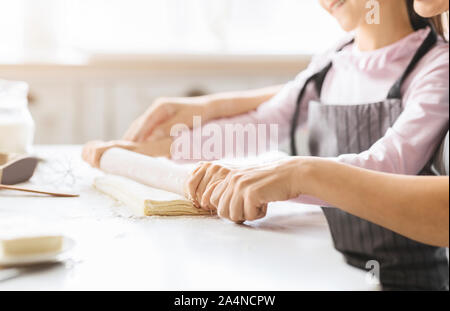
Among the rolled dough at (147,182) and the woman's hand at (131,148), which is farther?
the woman's hand at (131,148)

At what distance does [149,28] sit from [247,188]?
0.51 metres

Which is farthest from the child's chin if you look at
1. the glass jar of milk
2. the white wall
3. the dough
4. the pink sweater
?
the white wall

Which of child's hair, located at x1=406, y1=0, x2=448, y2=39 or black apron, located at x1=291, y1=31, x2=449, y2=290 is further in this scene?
child's hair, located at x1=406, y1=0, x2=448, y2=39

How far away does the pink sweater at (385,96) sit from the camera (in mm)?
369

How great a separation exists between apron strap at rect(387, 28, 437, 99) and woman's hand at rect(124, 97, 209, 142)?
194 mm

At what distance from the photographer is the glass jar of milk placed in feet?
1.62

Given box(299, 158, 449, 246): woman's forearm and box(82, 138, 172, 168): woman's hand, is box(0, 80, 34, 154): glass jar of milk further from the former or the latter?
box(299, 158, 449, 246): woman's forearm

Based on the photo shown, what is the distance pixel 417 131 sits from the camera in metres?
0.38

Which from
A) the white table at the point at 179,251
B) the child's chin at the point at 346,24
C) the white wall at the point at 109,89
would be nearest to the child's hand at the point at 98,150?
the white table at the point at 179,251

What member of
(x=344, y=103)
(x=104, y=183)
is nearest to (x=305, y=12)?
(x=344, y=103)

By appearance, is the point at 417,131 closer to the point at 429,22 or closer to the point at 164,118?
the point at 429,22

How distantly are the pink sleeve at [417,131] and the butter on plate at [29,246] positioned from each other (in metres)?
0.20

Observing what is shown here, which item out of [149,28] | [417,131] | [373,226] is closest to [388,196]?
[373,226]

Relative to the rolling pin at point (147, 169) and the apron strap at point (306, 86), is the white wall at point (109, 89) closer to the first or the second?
the apron strap at point (306, 86)
